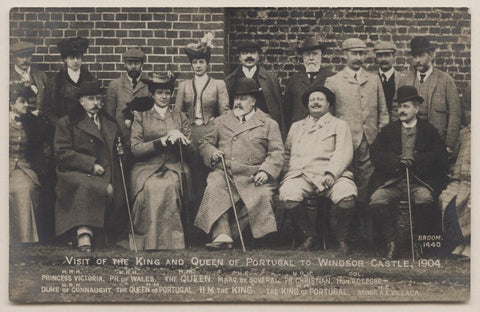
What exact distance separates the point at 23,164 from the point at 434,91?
4496 millimetres

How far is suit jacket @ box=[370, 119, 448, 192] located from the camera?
8.07 metres

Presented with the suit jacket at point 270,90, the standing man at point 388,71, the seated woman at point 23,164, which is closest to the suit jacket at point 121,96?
the seated woman at point 23,164

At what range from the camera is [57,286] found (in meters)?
8.02

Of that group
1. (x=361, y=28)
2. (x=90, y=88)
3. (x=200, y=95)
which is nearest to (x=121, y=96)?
(x=90, y=88)

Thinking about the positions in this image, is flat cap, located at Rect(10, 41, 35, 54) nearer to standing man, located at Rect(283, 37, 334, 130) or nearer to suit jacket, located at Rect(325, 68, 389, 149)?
standing man, located at Rect(283, 37, 334, 130)

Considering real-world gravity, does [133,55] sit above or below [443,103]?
above

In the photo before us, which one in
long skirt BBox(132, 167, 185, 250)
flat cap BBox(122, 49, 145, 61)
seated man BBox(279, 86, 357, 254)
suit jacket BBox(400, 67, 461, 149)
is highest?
flat cap BBox(122, 49, 145, 61)

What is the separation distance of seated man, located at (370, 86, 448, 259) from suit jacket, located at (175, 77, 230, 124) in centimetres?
170

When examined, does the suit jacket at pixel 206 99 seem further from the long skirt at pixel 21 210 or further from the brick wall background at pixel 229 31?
the long skirt at pixel 21 210

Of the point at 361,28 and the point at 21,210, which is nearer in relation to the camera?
the point at 21,210

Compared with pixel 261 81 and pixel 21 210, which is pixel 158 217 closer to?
pixel 21 210

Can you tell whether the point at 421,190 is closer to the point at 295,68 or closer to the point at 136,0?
the point at 295,68

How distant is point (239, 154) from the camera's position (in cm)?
811

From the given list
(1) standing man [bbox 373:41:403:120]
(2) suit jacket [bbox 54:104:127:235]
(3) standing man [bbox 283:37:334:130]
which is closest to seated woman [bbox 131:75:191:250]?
(2) suit jacket [bbox 54:104:127:235]
